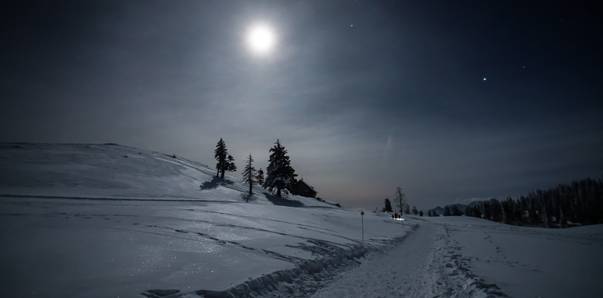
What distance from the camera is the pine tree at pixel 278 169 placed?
5200 centimetres

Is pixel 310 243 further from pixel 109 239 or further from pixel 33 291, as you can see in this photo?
pixel 33 291

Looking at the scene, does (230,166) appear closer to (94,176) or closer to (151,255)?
(94,176)

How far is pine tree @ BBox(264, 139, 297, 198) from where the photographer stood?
5200 centimetres

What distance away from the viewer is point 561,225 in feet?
305

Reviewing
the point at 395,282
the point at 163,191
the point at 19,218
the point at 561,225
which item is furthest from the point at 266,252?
the point at 561,225

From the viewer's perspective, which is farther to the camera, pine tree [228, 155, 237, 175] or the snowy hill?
pine tree [228, 155, 237, 175]

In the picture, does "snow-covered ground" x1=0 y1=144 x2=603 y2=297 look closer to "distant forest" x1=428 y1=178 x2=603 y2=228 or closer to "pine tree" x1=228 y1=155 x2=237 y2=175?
"pine tree" x1=228 y1=155 x2=237 y2=175

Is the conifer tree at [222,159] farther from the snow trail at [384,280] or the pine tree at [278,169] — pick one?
the snow trail at [384,280]

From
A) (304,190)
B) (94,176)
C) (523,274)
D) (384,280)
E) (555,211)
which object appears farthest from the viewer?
(555,211)

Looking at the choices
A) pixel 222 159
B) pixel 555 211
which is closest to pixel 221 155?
pixel 222 159

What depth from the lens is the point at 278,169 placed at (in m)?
52.0

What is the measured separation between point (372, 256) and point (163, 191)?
3145cm

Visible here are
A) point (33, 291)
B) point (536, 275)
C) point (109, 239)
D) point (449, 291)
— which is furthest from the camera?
point (109, 239)

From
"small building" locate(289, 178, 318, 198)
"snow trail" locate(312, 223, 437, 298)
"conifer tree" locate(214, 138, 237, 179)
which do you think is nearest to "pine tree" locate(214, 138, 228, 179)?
"conifer tree" locate(214, 138, 237, 179)
